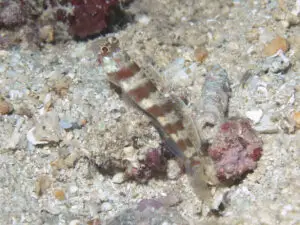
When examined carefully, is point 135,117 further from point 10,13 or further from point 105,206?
point 10,13

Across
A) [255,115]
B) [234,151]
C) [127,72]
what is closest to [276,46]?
[255,115]

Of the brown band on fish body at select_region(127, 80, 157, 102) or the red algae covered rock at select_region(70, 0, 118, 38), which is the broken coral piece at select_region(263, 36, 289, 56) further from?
the red algae covered rock at select_region(70, 0, 118, 38)

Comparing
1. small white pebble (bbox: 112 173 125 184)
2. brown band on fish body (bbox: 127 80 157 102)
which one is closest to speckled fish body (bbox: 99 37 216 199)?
brown band on fish body (bbox: 127 80 157 102)

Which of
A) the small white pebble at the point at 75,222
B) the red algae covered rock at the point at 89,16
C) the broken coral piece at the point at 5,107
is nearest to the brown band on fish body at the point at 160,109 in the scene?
the small white pebble at the point at 75,222

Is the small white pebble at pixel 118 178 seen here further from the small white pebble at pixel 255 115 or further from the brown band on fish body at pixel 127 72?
the small white pebble at pixel 255 115

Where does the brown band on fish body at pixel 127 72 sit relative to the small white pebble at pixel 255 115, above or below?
above

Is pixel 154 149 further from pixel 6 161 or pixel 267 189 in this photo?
pixel 6 161
